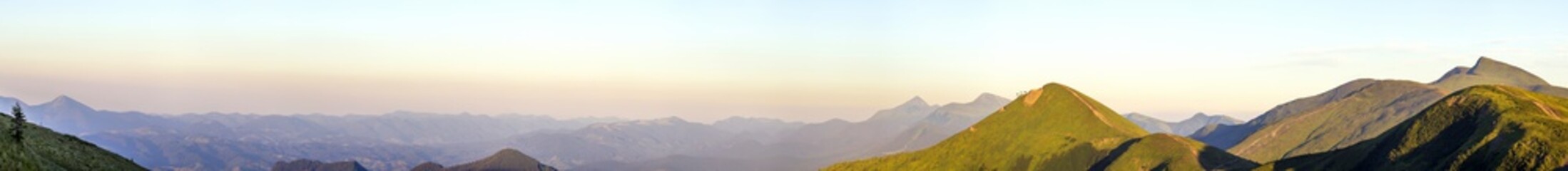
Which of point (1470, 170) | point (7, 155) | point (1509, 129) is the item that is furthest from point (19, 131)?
point (1509, 129)

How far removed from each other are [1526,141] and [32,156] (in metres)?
243

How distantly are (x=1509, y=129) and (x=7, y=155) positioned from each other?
782ft

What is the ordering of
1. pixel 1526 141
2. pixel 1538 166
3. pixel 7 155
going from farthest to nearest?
1. pixel 1526 141
2. pixel 1538 166
3. pixel 7 155

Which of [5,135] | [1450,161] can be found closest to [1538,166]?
[1450,161]

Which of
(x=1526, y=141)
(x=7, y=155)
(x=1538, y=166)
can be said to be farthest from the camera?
(x=1526, y=141)

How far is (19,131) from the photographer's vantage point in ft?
626

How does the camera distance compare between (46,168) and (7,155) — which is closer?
(7,155)

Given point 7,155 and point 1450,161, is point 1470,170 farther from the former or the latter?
point 7,155

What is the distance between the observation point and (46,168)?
179m

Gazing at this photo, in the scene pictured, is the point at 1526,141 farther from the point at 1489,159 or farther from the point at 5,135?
the point at 5,135

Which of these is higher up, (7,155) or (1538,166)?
(7,155)

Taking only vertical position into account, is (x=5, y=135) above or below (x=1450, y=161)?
above

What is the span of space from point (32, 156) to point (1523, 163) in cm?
23637

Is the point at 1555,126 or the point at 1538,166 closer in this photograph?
the point at 1538,166
